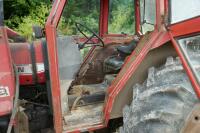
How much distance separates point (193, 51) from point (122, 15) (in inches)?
90.5

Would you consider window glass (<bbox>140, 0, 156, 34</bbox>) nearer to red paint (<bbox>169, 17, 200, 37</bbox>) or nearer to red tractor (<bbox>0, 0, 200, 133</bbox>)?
red tractor (<bbox>0, 0, 200, 133</bbox>)

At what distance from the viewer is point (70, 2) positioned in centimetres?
A: 362

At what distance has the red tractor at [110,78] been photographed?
8.09ft

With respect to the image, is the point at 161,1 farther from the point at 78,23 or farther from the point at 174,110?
the point at 78,23

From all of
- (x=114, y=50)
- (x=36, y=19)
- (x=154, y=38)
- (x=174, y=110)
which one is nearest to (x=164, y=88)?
(x=174, y=110)

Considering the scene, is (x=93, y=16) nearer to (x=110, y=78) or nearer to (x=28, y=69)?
(x=110, y=78)

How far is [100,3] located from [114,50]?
2.10 ft

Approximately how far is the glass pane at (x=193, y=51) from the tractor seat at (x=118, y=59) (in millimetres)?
1577

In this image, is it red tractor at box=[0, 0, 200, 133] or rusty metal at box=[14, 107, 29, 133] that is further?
rusty metal at box=[14, 107, 29, 133]

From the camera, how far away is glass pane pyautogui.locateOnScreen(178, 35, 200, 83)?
239 cm

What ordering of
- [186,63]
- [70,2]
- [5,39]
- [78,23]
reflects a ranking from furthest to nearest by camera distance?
[78,23], [70,2], [5,39], [186,63]

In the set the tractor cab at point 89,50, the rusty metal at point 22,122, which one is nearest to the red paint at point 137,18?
the tractor cab at point 89,50

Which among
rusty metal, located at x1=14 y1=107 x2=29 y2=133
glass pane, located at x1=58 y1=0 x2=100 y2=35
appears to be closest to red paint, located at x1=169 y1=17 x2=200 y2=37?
glass pane, located at x1=58 y1=0 x2=100 y2=35

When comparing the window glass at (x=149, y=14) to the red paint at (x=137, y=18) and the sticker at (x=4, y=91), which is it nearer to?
the red paint at (x=137, y=18)
